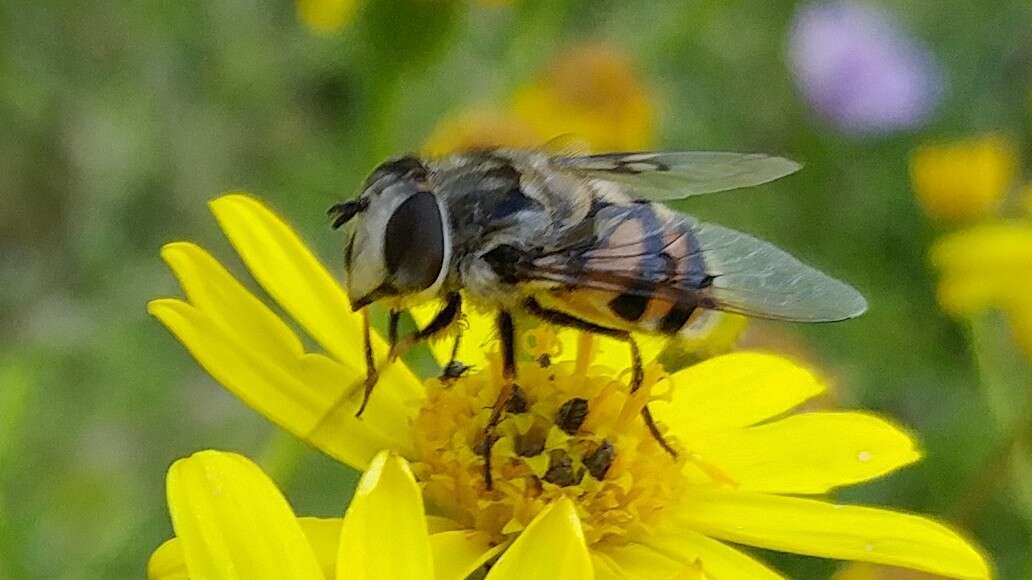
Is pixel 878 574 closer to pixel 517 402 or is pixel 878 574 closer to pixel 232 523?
pixel 517 402

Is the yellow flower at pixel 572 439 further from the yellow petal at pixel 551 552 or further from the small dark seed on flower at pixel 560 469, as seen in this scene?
the yellow petal at pixel 551 552

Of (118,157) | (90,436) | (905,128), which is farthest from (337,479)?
(905,128)

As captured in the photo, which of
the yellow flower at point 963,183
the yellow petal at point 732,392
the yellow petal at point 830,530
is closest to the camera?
the yellow petal at point 830,530

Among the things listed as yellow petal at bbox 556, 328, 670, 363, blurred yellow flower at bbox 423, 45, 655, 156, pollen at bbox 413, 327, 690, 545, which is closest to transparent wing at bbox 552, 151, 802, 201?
yellow petal at bbox 556, 328, 670, 363

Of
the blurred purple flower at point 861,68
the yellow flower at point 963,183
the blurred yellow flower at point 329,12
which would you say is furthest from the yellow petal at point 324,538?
the blurred purple flower at point 861,68

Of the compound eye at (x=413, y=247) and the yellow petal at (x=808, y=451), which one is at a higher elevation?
the compound eye at (x=413, y=247)

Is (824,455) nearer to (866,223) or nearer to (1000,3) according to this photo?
(866,223)
